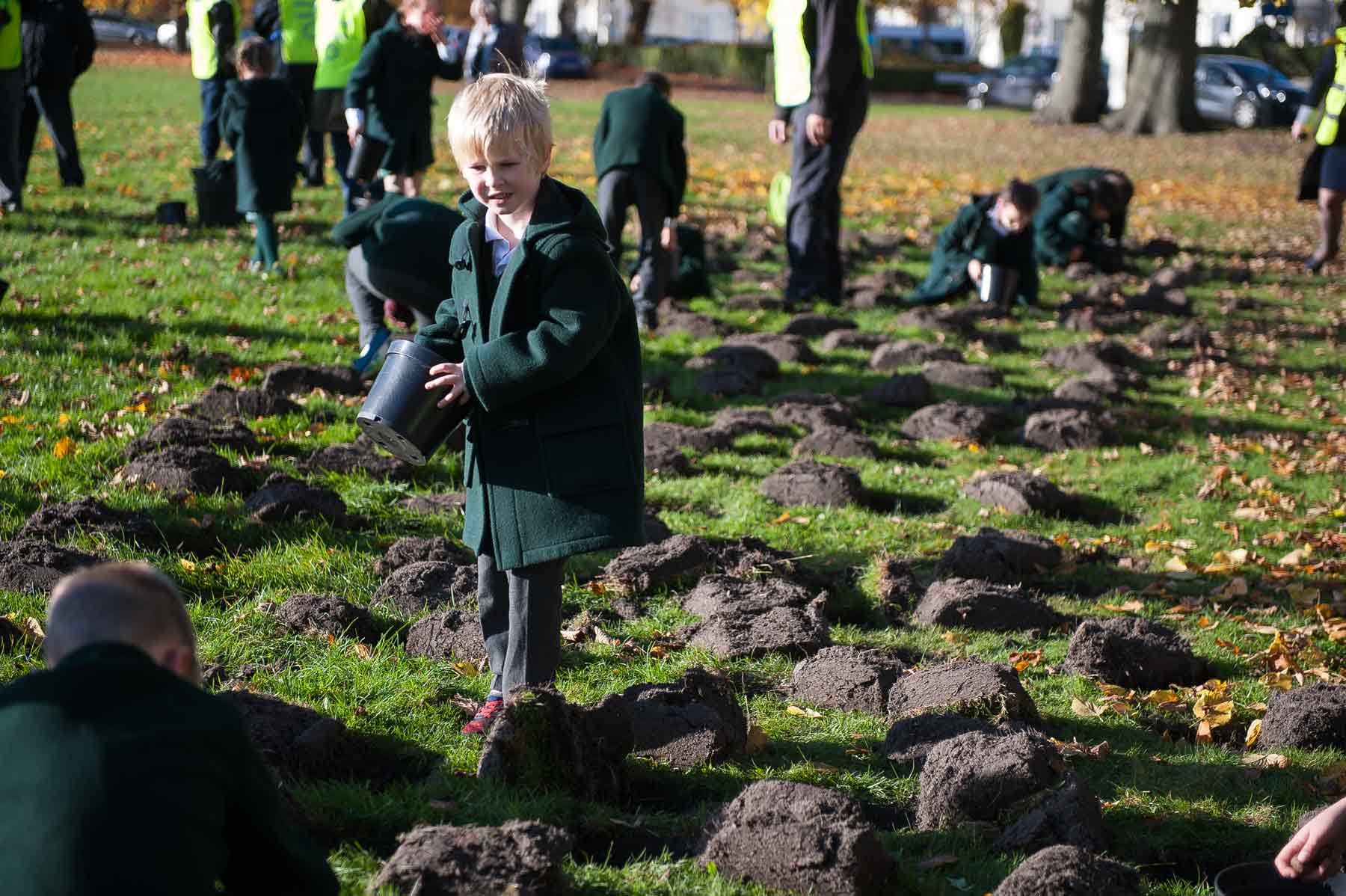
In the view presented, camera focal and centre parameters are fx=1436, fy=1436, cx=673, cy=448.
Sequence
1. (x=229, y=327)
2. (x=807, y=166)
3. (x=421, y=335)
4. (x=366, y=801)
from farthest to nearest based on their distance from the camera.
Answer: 1. (x=807, y=166)
2. (x=229, y=327)
3. (x=421, y=335)
4. (x=366, y=801)

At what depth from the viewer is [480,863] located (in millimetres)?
2945

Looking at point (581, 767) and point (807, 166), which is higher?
point (807, 166)

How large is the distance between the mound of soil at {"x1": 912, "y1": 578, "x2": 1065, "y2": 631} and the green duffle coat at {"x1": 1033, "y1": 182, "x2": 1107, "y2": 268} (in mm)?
8027

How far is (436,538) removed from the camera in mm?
5223

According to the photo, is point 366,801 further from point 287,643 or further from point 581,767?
point 287,643

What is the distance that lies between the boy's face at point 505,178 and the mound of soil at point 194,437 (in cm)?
262

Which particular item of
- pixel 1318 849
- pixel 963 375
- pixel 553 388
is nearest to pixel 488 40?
pixel 963 375

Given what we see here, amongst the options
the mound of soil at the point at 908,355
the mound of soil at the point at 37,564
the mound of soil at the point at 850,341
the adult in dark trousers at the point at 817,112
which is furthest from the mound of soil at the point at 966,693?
the adult in dark trousers at the point at 817,112

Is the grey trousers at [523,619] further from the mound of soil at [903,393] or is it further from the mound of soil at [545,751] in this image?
the mound of soil at [903,393]

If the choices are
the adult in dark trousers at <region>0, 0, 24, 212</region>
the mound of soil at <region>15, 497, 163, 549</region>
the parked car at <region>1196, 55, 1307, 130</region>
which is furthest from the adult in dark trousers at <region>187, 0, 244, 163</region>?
the parked car at <region>1196, 55, 1307, 130</region>

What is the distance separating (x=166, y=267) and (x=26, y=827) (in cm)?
798

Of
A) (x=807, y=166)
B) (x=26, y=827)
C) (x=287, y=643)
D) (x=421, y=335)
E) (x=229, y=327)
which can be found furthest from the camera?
(x=807, y=166)

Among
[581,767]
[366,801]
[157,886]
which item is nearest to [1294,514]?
[581,767]

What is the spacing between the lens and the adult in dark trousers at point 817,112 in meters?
9.91
